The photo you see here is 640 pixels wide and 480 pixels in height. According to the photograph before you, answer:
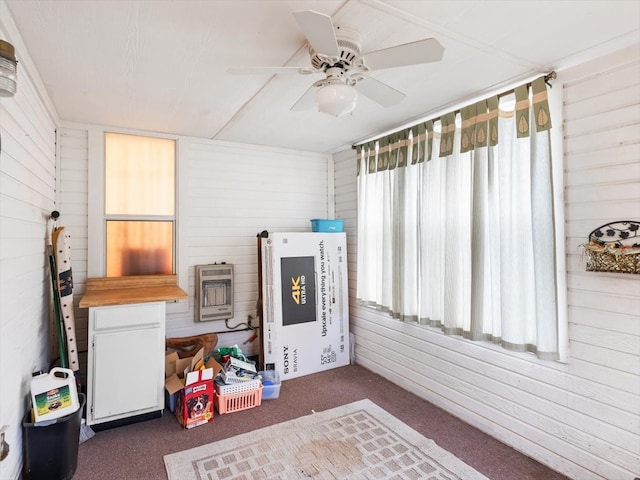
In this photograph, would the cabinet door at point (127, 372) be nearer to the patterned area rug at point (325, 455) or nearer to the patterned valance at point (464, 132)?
the patterned area rug at point (325, 455)

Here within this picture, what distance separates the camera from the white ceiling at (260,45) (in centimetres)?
162

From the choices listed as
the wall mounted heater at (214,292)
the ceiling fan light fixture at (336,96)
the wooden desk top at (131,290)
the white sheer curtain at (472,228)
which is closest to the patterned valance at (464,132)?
the white sheer curtain at (472,228)

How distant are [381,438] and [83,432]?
2207 millimetres

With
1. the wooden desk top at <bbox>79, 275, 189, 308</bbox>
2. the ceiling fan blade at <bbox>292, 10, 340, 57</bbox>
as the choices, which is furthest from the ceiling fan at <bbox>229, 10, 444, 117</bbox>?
the wooden desk top at <bbox>79, 275, 189, 308</bbox>

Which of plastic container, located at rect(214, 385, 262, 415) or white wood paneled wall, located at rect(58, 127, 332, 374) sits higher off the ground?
white wood paneled wall, located at rect(58, 127, 332, 374)

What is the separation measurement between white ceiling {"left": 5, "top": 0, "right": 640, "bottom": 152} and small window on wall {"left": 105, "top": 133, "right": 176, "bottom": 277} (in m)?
0.57

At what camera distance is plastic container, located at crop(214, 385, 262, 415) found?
115 inches

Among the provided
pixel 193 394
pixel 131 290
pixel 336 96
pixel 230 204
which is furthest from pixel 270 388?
pixel 336 96

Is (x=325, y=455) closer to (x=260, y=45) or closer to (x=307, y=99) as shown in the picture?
(x=307, y=99)

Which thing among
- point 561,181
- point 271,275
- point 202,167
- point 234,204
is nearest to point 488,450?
point 561,181

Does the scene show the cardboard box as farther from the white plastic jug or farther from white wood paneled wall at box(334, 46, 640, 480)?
white wood paneled wall at box(334, 46, 640, 480)

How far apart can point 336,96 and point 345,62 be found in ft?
0.64

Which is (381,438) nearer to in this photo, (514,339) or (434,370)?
(434,370)

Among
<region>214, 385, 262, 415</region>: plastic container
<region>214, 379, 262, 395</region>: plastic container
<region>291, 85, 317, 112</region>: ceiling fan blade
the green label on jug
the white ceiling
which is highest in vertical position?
the white ceiling
